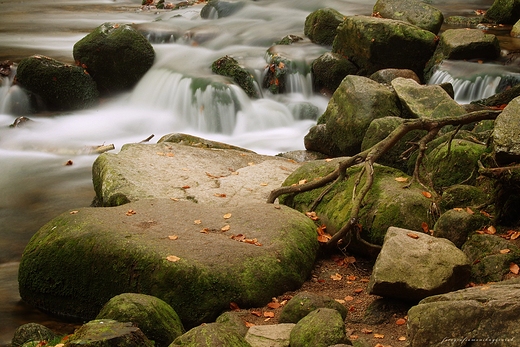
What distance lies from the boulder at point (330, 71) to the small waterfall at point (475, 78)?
1.75 m

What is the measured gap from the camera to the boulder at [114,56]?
44.9 ft

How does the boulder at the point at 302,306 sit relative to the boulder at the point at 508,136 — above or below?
below

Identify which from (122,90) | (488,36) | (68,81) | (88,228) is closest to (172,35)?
(122,90)

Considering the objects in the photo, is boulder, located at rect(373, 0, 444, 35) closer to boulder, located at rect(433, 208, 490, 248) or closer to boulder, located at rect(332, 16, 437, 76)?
boulder, located at rect(332, 16, 437, 76)

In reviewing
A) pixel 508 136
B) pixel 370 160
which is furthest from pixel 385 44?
pixel 508 136

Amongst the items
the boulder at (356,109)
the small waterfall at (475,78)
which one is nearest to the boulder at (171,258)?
the boulder at (356,109)

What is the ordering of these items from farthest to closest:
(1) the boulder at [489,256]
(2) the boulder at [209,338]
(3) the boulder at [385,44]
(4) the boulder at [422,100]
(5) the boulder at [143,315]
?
(3) the boulder at [385,44] → (4) the boulder at [422,100] → (1) the boulder at [489,256] → (5) the boulder at [143,315] → (2) the boulder at [209,338]

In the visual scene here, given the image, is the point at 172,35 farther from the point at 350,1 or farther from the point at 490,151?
the point at 490,151

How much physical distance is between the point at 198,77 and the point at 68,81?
8.76ft

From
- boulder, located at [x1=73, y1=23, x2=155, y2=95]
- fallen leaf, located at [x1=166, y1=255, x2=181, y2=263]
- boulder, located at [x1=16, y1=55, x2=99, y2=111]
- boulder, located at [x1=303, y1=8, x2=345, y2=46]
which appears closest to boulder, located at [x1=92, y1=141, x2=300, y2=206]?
fallen leaf, located at [x1=166, y1=255, x2=181, y2=263]

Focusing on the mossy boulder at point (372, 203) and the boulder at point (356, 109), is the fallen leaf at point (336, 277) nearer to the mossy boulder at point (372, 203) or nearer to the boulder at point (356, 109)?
the mossy boulder at point (372, 203)

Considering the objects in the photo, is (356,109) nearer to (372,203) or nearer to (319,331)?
(372,203)

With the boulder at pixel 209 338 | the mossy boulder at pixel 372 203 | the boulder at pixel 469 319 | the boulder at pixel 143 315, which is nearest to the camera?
the boulder at pixel 469 319

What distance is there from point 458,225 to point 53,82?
31.7 feet
